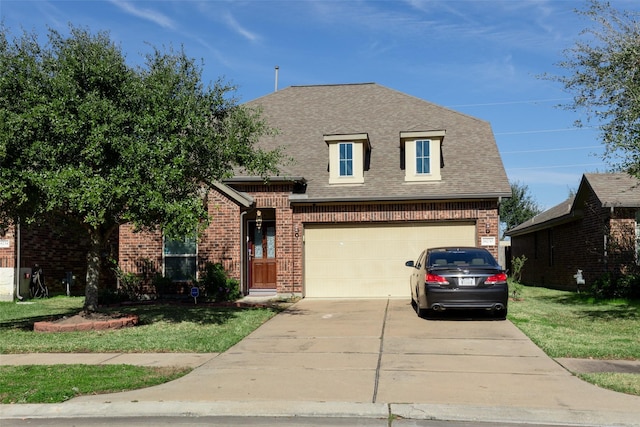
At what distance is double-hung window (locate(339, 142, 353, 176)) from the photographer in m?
18.6

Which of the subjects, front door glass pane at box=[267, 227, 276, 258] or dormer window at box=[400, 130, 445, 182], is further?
front door glass pane at box=[267, 227, 276, 258]

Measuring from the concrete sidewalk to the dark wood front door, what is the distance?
302 inches

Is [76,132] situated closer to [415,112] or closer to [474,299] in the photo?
[474,299]

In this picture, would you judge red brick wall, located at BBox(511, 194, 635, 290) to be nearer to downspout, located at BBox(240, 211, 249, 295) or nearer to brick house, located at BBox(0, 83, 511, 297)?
brick house, located at BBox(0, 83, 511, 297)

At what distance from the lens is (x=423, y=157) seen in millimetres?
18312

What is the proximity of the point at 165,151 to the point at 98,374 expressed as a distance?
429 centimetres

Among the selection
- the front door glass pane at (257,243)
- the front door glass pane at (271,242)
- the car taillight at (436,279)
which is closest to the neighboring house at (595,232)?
the car taillight at (436,279)

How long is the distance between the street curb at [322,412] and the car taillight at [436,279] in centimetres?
594

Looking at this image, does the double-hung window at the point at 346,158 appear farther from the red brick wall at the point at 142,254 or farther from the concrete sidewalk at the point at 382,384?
the concrete sidewalk at the point at 382,384

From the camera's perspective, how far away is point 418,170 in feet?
60.0

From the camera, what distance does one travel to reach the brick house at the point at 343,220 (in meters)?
17.3

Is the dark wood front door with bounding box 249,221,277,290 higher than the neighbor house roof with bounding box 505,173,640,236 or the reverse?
the reverse

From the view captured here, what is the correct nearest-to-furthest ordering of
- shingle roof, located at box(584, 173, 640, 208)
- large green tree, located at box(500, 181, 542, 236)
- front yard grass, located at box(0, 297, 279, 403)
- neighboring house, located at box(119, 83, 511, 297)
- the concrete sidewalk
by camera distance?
the concrete sidewalk
front yard grass, located at box(0, 297, 279, 403)
neighboring house, located at box(119, 83, 511, 297)
shingle roof, located at box(584, 173, 640, 208)
large green tree, located at box(500, 181, 542, 236)

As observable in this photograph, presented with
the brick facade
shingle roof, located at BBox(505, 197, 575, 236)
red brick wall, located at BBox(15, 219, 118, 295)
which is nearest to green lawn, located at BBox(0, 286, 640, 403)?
red brick wall, located at BBox(15, 219, 118, 295)
